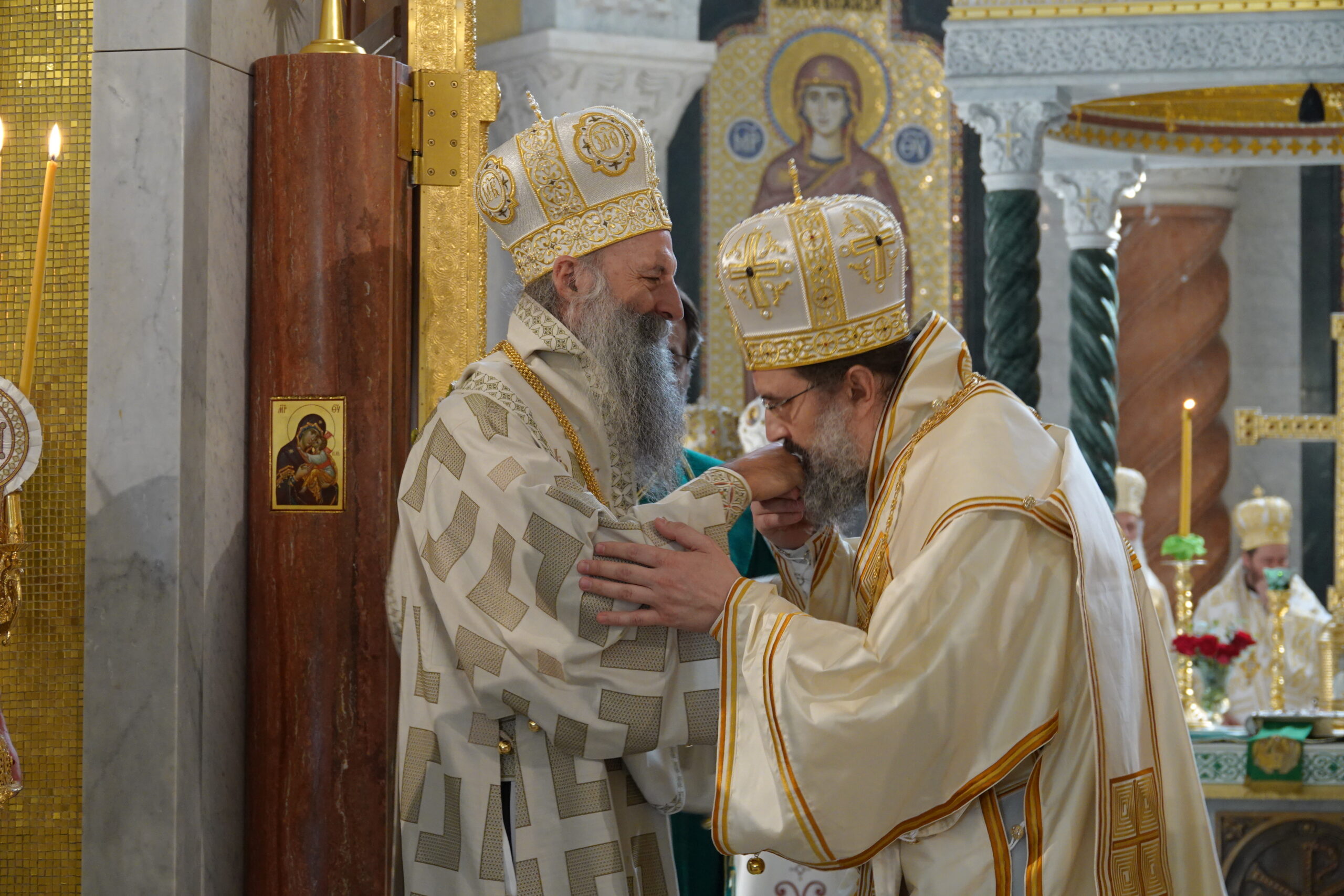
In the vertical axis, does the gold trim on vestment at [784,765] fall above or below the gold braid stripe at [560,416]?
below

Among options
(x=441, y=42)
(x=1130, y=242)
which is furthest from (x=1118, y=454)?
(x=441, y=42)

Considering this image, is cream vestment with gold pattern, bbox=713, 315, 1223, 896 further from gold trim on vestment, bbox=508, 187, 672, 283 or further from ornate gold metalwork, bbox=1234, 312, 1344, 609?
ornate gold metalwork, bbox=1234, 312, 1344, 609

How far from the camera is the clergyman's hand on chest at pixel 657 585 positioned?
2.53 metres

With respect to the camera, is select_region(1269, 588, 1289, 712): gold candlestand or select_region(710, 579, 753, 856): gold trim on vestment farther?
select_region(1269, 588, 1289, 712): gold candlestand

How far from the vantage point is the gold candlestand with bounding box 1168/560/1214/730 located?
254 inches

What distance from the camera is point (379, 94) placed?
10.2ft

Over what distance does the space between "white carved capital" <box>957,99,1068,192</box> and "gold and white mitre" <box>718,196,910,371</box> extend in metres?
5.93

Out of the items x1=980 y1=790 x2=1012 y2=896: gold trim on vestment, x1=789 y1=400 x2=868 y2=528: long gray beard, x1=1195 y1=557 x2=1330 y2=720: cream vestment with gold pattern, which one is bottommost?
x1=1195 y1=557 x2=1330 y2=720: cream vestment with gold pattern

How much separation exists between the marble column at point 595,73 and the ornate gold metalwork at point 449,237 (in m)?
4.35

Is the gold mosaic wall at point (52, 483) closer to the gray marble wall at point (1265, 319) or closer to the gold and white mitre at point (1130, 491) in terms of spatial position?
the gold and white mitre at point (1130, 491)

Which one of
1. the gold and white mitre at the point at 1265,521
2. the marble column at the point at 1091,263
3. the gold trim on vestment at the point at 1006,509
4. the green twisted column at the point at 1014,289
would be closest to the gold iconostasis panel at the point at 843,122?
the marble column at the point at 1091,263

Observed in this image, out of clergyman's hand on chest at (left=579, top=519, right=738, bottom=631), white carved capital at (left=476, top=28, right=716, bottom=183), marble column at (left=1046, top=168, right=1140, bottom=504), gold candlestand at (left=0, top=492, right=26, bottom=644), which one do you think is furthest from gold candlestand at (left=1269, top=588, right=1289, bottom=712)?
gold candlestand at (left=0, top=492, right=26, bottom=644)

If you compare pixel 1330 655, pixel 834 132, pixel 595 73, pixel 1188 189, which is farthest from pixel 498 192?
pixel 1188 189

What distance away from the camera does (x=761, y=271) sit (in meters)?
2.66
